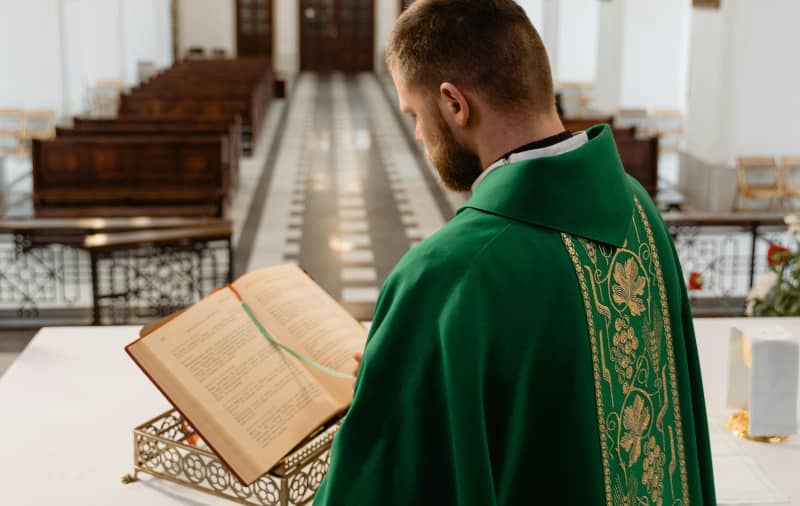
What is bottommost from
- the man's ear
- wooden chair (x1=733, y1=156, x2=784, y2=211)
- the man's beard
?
wooden chair (x1=733, y1=156, x2=784, y2=211)

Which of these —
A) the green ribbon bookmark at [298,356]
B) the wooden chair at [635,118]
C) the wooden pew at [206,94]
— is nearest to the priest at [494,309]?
the green ribbon bookmark at [298,356]

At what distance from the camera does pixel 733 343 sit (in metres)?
2.78

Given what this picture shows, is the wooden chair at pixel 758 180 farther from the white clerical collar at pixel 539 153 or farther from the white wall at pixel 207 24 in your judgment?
the white wall at pixel 207 24

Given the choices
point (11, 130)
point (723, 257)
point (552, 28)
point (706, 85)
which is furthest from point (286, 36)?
point (723, 257)

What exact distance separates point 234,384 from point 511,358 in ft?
2.33

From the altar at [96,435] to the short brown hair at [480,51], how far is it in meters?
1.15

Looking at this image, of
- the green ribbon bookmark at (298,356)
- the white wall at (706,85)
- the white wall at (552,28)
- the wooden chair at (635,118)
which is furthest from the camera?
the white wall at (552,28)

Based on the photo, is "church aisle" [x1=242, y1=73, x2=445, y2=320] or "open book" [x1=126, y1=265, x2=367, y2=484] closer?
"open book" [x1=126, y1=265, x2=367, y2=484]

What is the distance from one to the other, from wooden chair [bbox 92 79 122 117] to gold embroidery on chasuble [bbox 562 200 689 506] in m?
16.1

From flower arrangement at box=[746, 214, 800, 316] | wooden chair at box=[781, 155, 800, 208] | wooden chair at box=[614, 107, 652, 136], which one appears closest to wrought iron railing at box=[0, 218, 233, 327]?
flower arrangement at box=[746, 214, 800, 316]

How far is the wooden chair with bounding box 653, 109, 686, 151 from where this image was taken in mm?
16016

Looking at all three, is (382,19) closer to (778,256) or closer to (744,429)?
(778,256)

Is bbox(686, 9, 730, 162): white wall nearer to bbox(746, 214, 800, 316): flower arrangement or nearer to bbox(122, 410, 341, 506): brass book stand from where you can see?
bbox(746, 214, 800, 316): flower arrangement

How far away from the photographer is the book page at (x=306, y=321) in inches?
90.7
